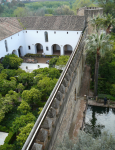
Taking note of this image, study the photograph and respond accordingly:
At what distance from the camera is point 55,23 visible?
121 feet

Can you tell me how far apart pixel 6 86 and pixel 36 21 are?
2063 centimetres

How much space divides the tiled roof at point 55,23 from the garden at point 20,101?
9.62 m

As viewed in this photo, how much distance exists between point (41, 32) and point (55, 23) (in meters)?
3.52

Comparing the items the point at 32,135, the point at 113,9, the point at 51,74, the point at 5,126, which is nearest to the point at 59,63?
the point at 51,74

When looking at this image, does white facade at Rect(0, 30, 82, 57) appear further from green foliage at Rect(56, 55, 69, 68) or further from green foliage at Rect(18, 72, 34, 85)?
green foliage at Rect(18, 72, 34, 85)

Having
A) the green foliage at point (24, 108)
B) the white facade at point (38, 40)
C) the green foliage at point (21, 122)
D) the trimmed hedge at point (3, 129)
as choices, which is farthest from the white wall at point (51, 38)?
the trimmed hedge at point (3, 129)

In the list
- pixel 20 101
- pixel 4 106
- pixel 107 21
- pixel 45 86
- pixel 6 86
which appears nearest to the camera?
pixel 4 106

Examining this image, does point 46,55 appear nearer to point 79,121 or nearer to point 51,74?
point 51,74

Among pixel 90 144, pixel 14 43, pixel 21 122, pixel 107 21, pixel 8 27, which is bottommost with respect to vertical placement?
pixel 21 122

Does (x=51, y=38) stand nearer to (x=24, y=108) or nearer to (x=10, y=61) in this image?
(x=10, y=61)

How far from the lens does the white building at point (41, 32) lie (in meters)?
34.8

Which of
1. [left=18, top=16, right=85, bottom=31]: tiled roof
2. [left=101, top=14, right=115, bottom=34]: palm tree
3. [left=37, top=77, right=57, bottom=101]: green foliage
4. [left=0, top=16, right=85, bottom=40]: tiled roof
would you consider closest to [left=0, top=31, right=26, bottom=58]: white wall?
[left=0, top=16, right=85, bottom=40]: tiled roof

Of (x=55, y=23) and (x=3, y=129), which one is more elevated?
(x=55, y=23)

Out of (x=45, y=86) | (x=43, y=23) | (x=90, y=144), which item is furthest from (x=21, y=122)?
(x=43, y=23)
